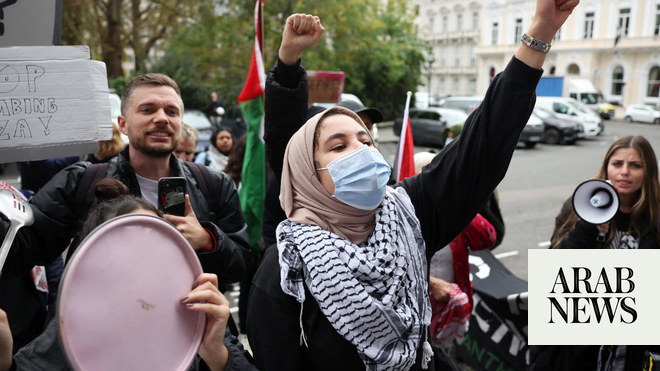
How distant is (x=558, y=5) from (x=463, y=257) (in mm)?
1840

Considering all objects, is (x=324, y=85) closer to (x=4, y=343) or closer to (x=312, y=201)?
(x=312, y=201)

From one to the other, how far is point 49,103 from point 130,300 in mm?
901

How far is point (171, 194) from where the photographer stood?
1.81m

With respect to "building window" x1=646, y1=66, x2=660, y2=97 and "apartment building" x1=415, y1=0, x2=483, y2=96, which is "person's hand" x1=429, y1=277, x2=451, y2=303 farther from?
"apartment building" x1=415, y1=0, x2=483, y2=96

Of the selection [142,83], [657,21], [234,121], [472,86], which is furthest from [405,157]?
[472,86]

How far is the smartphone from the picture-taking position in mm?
1805

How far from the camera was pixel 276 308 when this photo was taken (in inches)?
62.6

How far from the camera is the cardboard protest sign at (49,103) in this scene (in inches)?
65.4

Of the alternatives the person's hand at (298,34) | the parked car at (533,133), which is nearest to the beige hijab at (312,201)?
the person's hand at (298,34)

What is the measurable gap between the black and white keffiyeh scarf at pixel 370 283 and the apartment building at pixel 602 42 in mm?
42443

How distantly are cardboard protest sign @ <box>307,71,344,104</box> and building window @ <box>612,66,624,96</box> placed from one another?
137ft

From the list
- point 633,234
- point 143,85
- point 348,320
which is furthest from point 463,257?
point 143,85

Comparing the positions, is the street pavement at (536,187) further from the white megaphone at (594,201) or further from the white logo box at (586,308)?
the white logo box at (586,308)

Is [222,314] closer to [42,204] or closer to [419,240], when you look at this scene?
[419,240]
